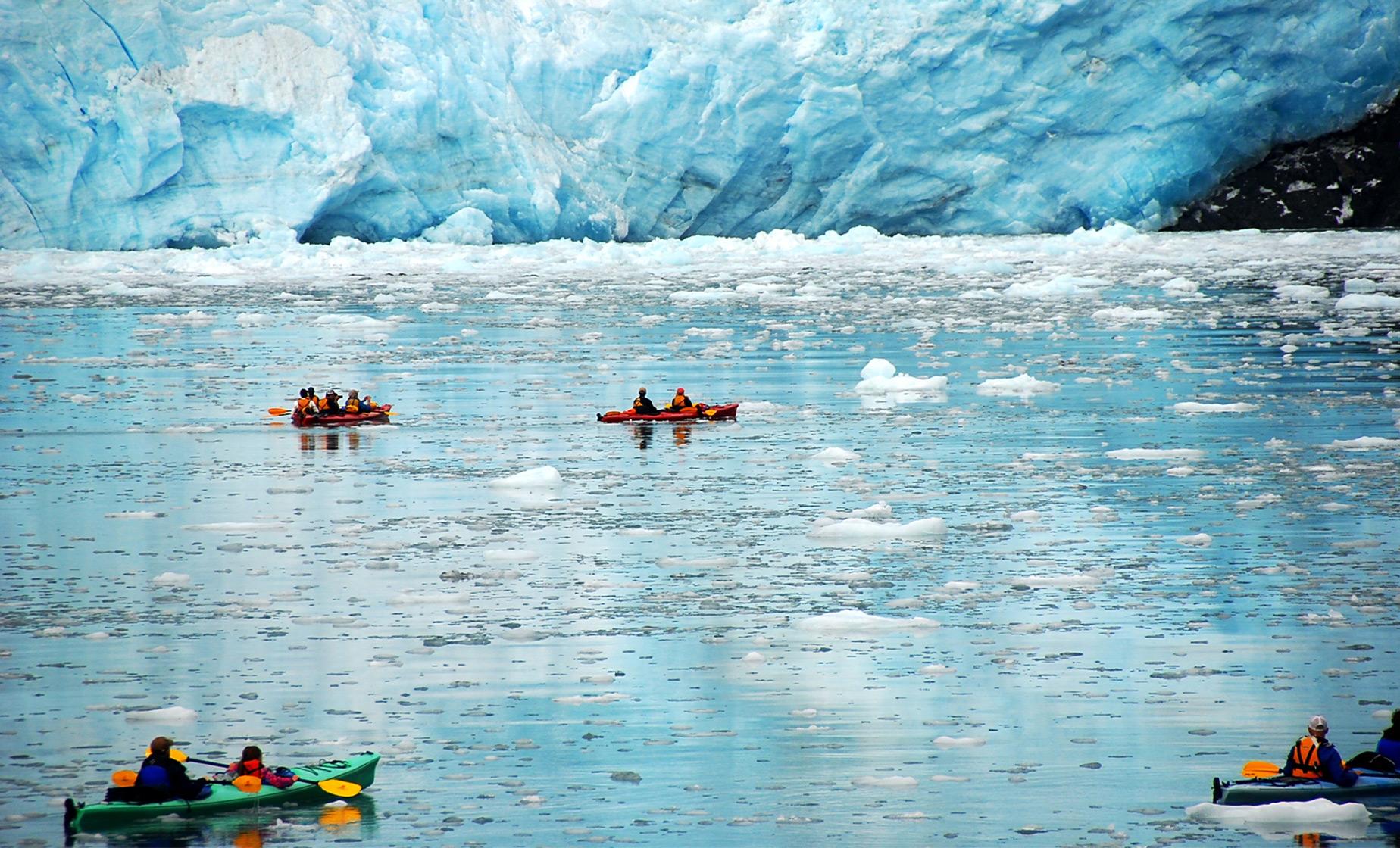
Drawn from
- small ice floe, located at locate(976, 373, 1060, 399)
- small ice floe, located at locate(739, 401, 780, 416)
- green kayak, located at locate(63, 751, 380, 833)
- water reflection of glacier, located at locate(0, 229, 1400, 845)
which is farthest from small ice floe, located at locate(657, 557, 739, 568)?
small ice floe, located at locate(976, 373, 1060, 399)

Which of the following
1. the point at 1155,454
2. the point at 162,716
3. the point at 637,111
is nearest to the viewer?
the point at 162,716

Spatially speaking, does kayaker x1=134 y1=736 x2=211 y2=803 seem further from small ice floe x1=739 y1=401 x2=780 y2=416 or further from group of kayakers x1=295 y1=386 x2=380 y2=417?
small ice floe x1=739 y1=401 x2=780 y2=416

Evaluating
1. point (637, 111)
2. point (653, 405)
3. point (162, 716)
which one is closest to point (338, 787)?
point (162, 716)

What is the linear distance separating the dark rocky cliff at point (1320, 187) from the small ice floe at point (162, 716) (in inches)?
1531

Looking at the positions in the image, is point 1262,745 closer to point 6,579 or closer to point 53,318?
point 6,579

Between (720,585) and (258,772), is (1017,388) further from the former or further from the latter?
(258,772)

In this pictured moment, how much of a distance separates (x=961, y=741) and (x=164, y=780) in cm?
302

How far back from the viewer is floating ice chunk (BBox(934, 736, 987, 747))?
21.2 feet

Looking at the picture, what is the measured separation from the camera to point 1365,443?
1288 cm

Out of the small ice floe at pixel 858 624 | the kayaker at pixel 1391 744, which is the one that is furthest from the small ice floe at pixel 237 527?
the kayaker at pixel 1391 744

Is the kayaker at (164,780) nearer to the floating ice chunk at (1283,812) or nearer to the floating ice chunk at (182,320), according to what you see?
the floating ice chunk at (1283,812)

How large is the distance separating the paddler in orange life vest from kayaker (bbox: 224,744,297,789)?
3624 millimetres

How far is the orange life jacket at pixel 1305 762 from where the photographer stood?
19.3 feet

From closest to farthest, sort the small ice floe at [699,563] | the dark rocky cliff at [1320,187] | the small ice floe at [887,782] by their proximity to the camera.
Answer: the small ice floe at [887,782] < the small ice floe at [699,563] < the dark rocky cliff at [1320,187]
